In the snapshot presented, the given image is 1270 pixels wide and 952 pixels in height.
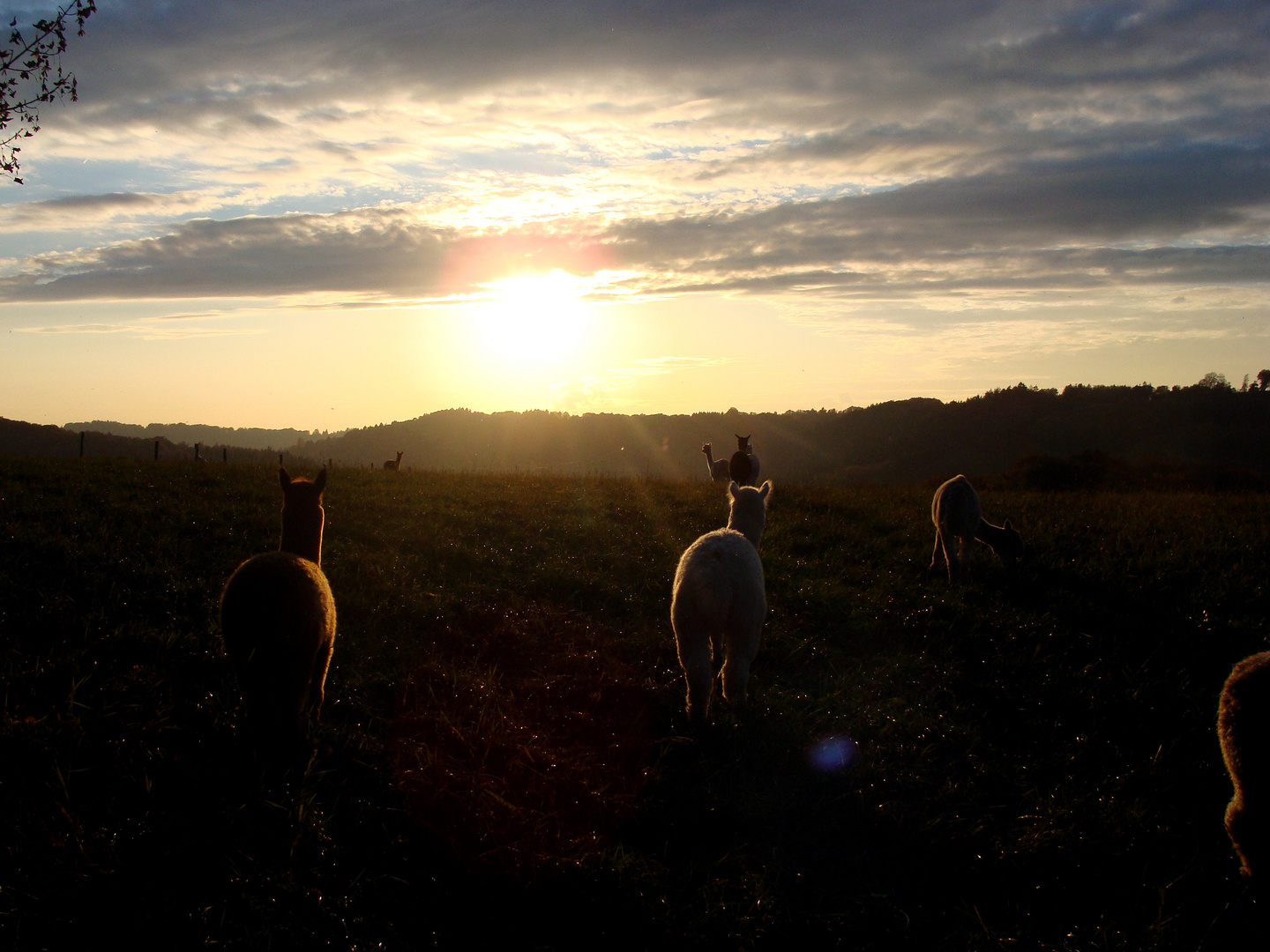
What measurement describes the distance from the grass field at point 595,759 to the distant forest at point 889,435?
1195 inches

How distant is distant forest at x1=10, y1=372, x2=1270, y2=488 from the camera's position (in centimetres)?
4638

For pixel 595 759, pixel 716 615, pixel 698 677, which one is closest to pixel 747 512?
pixel 716 615

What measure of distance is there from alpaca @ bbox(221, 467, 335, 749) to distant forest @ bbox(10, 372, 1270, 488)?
3418 cm

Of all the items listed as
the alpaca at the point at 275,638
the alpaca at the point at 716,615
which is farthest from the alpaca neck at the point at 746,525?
the alpaca at the point at 275,638

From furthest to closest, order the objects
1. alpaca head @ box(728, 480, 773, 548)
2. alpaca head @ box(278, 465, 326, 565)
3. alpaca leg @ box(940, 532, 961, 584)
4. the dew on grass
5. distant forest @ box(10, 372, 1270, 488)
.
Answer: distant forest @ box(10, 372, 1270, 488) < alpaca leg @ box(940, 532, 961, 584) < alpaca head @ box(728, 480, 773, 548) < alpaca head @ box(278, 465, 326, 565) < the dew on grass

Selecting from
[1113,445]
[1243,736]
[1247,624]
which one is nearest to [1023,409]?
[1113,445]

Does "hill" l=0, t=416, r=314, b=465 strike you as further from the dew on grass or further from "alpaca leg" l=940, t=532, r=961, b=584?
the dew on grass

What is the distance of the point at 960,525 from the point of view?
10312 millimetres

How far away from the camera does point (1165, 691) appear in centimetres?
714

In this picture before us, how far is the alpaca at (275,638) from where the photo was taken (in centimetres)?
475

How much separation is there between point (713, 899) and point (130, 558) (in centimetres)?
722

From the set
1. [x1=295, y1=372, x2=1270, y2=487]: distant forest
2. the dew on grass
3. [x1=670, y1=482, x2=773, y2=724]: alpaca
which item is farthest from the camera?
[x1=295, y1=372, x2=1270, y2=487]: distant forest

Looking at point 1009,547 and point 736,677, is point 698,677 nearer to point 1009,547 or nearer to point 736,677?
point 736,677

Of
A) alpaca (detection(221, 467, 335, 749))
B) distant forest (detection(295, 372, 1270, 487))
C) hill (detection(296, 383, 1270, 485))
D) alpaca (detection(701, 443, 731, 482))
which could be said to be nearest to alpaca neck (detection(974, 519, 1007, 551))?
alpaca (detection(701, 443, 731, 482))
